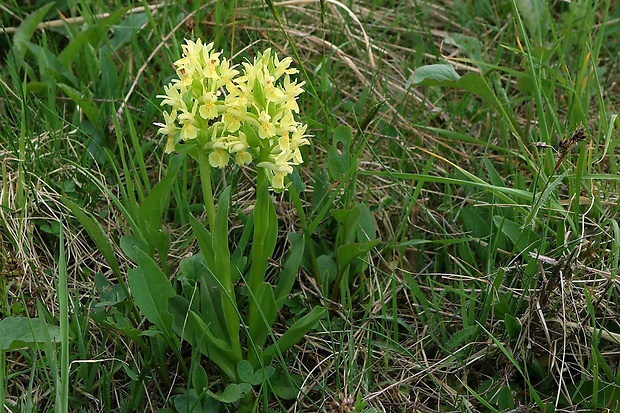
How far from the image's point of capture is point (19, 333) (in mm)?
1752

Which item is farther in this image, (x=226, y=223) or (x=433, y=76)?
(x=433, y=76)

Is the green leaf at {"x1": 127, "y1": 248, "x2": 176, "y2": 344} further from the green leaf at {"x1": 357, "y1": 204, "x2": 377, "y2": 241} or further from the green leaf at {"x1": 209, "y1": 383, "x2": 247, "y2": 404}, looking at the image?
the green leaf at {"x1": 357, "y1": 204, "x2": 377, "y2": 241}

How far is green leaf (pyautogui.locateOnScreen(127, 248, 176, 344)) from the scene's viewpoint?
173 cm

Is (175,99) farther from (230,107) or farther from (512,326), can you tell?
(512,326)

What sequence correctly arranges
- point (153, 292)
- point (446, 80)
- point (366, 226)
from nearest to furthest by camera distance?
1. point (153, 292)
2. point (366, 226)
3. point (446, 80)

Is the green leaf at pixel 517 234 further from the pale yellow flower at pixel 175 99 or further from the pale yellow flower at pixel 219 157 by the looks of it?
the pale yellow flower at pixel 175 99

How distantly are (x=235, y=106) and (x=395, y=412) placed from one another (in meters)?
0.83

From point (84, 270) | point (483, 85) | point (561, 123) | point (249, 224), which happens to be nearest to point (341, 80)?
point (483, 85)

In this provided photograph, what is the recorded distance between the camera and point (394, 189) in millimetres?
2318

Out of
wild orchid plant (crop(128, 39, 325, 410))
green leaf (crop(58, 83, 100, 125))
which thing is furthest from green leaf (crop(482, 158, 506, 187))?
green leaf (crop(58, 83, 100, 125))

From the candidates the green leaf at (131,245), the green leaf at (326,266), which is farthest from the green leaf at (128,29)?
the green leaf at (326,266)

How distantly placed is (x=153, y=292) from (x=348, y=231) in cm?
55

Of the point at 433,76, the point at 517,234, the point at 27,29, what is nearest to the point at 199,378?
the point at 517,234

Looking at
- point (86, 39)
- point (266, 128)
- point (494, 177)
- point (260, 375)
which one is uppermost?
point (266, 128)
